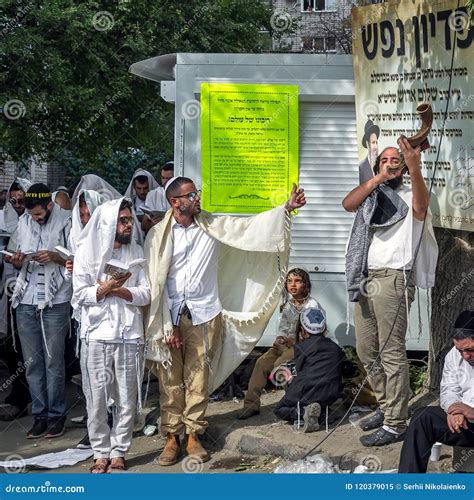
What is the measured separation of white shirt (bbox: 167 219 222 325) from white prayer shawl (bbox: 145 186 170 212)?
283cm

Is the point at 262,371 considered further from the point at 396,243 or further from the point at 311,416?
the point at 396,243

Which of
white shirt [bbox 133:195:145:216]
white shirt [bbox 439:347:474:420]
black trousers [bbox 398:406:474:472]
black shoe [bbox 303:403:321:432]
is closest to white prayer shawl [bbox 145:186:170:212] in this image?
white shirt [bbox 133:195:145:216]

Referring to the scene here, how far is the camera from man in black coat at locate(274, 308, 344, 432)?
23.2ft

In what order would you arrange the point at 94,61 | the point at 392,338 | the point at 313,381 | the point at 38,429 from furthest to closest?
1. the point at 94,61
2. the point at 38,429
3. the point at 313,381
4. the point at 392,338

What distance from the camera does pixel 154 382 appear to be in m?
9.11

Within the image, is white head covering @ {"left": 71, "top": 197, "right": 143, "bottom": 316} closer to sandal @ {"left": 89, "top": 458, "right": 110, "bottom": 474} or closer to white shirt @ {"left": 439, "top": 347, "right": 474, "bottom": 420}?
sandal @ {"left": 89, "top": 458, "right": 110, "bottom": 474}

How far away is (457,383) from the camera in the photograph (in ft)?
19.1

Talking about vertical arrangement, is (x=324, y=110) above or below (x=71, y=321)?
above

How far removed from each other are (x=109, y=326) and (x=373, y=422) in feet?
6.54

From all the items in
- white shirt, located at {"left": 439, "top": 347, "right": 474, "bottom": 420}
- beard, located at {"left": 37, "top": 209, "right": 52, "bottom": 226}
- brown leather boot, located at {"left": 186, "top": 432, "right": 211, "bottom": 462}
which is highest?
beard, located at {"left": 37, "top": 209, "right": 52, "bottom": 226}

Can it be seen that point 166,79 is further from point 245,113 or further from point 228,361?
point 228,361

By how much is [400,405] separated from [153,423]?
7.75 ft

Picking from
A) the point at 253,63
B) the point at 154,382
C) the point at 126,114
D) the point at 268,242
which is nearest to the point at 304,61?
the point at 253,63

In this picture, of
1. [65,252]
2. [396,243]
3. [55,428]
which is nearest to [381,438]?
[396,243]
